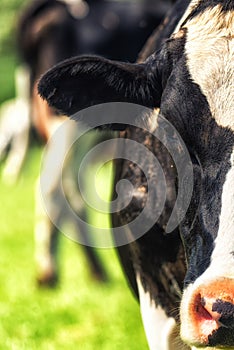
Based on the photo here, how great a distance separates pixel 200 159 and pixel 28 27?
5062 millimetres

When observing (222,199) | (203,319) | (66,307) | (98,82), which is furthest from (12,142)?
(203,319)

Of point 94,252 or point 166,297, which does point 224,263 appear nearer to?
point 166,297

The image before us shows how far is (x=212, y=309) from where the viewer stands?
2766 mm

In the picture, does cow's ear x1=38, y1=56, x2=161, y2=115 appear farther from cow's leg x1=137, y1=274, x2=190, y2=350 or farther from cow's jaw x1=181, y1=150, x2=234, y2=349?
cow's leg x1=137, y1=274, x2=190, y2=350

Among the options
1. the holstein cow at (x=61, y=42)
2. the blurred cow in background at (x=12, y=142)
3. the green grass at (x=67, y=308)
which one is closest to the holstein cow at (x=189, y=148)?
the green grass at (x=67, y=308)

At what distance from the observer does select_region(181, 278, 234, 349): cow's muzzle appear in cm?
273

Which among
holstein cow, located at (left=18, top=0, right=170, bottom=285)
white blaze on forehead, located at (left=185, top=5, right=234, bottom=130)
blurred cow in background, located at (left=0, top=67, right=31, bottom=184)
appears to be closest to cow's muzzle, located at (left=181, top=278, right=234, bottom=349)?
white blaze on forehead, located at (left=185, top=5, right=234, bottom=130)

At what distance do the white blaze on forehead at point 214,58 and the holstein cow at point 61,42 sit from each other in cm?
365

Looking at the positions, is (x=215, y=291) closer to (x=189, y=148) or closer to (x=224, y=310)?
(x=224, y=310)

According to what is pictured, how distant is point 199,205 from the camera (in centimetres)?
323

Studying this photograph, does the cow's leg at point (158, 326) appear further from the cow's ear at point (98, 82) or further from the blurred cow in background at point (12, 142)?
the blurred cow in background at point (12, 142)

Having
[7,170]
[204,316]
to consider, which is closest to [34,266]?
→ [204,316]

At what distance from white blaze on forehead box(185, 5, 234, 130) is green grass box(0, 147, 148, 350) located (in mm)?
2375

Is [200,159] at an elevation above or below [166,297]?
above
